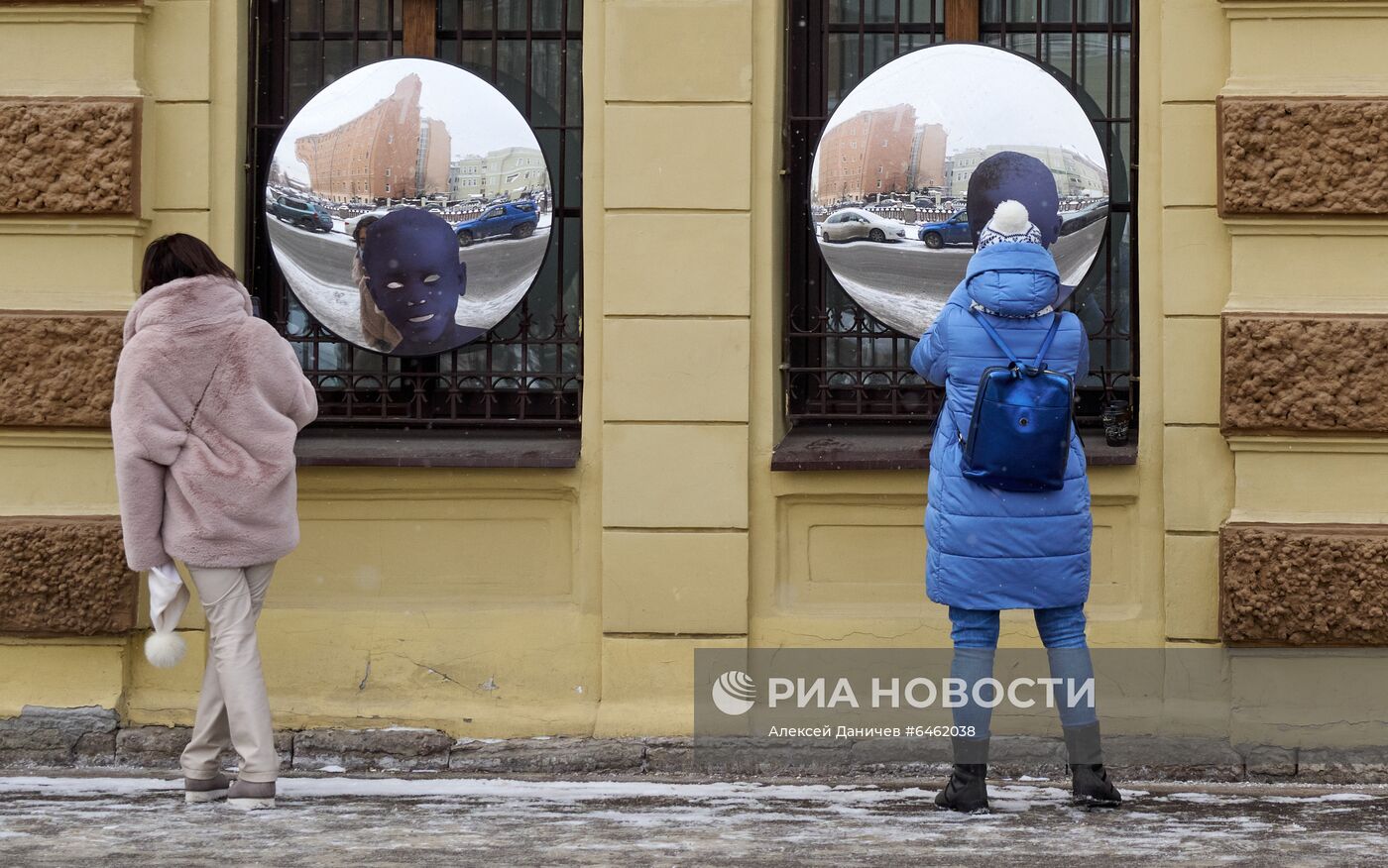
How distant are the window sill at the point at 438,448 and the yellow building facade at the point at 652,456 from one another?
0.06 metres

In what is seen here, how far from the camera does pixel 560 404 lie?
6.35 meters

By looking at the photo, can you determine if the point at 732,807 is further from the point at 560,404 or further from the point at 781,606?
the point at 560,404

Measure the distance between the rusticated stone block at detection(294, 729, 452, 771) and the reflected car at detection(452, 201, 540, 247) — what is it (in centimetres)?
173

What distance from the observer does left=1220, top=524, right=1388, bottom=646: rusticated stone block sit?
18.9 ft

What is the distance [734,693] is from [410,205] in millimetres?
2033

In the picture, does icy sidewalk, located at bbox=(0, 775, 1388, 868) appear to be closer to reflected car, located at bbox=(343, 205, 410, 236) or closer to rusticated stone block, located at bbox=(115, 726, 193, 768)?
rusticated stone block, located at bbox=(115, 726, 193, 768)

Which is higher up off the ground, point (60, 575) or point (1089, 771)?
point (60, 575)

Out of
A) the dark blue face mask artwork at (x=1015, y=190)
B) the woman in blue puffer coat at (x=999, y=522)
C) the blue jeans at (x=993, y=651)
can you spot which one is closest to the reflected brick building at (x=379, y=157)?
the dark blue face mask artwork at (x=1015, y=190)

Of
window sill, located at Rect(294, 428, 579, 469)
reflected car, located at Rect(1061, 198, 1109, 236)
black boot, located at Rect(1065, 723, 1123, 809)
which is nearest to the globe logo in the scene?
window sill, located at Rect(294, 428, 579, 469)

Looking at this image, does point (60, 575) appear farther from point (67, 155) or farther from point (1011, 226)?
point (1011, 226)

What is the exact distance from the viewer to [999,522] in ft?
16.2

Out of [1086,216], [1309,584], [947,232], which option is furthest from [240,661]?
[1309,584]

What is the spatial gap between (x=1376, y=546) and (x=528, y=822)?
284 cm

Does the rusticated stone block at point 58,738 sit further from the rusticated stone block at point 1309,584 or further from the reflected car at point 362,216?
the rusticated stone block at point 1309,584
